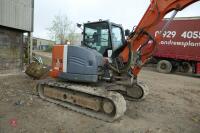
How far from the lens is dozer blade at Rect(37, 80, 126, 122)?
5812 mm

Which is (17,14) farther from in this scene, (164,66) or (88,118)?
(164,66)

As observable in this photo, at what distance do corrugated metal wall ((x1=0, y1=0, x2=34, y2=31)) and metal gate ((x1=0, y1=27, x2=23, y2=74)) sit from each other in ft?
1.48

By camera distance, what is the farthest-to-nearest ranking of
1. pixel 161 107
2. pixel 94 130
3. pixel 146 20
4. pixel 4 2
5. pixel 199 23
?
pixel 199 23 < pixel 4 2 < pixel 161 107 < pixel 146 20 < pixel 94 130

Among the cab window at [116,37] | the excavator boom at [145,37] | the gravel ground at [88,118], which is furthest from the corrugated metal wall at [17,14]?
the excavator boom at [145,37]

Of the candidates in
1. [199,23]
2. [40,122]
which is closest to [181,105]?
[40,122]

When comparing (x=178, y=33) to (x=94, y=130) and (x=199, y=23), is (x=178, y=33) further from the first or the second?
(x=94, y=130)

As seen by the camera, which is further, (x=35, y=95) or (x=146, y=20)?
(x=35, y=95)

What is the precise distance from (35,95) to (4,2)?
5.48m

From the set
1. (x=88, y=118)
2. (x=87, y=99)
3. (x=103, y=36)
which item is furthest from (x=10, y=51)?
(x=88, y=118)

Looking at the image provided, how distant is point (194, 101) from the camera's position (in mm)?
8320

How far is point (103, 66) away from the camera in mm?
6691

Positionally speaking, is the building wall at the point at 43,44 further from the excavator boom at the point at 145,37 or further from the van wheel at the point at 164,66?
the excavator boom at the point at 145,37

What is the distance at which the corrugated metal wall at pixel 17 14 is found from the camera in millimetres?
11133

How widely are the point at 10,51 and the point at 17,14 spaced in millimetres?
1774
